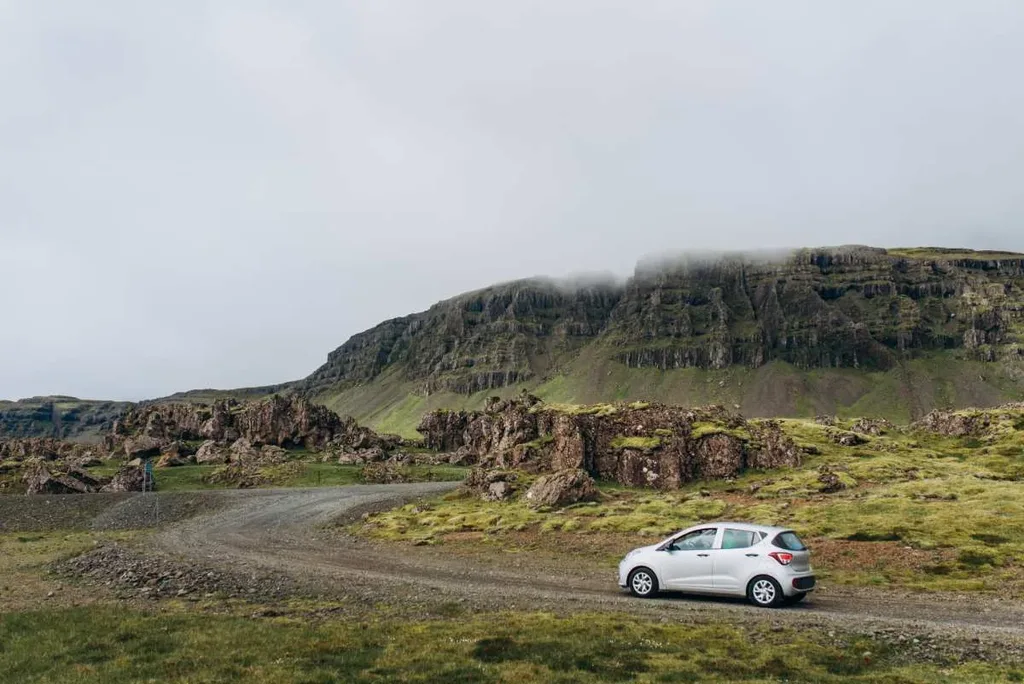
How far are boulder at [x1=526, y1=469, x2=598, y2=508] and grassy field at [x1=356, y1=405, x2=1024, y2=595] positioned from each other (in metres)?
1.35

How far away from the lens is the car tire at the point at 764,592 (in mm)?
20781

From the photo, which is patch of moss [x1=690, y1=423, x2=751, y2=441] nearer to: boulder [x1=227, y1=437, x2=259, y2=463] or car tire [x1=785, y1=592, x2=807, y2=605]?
car tire [x1=785, y1=592, x2=807, y2=605]

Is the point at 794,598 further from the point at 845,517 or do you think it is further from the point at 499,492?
the point at 499,492

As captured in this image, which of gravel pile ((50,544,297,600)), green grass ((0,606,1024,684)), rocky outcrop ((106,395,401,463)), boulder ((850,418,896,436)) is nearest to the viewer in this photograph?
green grass ((0,606,1024,684))

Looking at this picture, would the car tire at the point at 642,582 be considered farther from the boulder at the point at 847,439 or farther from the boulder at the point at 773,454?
the boulder at the point at 847,439

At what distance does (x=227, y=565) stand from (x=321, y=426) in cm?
9161

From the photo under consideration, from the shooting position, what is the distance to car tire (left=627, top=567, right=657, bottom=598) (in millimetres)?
22938

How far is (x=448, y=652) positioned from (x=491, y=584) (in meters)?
11.1

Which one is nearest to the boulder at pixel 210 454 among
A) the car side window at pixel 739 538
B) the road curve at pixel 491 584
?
the road curve at pixel 491 584

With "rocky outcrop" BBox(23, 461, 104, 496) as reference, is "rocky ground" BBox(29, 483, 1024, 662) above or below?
below

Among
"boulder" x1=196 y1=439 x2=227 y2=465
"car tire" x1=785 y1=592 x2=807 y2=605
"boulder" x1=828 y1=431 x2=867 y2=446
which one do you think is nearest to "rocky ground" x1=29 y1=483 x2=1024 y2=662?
"car tire" x1=785 y1=592 x2=807 y2=605

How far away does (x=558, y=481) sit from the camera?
49125 millimetres

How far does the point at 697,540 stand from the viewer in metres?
22.6

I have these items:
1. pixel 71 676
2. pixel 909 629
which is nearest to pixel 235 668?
pixel 71 676
